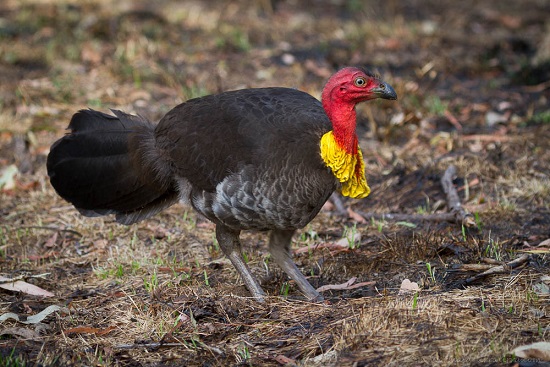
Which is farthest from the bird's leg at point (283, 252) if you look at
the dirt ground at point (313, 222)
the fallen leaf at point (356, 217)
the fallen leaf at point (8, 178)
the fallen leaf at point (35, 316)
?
the fallen leaf at point (8, 178)

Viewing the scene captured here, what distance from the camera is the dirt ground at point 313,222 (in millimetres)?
3934

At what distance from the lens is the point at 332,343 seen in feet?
12.6

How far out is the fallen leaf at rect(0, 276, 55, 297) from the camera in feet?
16.1

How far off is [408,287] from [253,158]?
118cm

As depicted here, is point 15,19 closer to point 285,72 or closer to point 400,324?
point 285,72

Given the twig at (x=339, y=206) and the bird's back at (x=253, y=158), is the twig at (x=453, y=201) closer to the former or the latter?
the twig at (x=339, y=206)

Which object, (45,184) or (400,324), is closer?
(400,324)

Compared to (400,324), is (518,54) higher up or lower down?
lower down

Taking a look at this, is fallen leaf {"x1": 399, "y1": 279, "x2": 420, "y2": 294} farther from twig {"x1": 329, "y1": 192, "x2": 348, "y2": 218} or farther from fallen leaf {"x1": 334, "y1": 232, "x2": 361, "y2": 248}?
twig {"x1": 329, "y1": 192, "x2": 348, "y2": 218}

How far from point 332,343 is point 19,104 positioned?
18.1ft

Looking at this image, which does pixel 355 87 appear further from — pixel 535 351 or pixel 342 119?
pixel 535 351

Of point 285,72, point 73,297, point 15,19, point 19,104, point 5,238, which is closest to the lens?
point 73,297

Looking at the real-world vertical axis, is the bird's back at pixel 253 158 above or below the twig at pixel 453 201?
above

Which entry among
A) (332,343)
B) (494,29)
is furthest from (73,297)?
(494,29)
